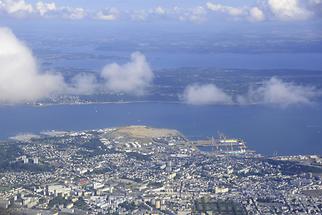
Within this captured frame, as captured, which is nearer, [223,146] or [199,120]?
[223,146]

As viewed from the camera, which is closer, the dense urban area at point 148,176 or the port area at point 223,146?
the dense urban area at point 148,176

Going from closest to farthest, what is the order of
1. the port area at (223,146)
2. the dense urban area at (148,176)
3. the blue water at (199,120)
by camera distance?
the dense urban area at (148,176), the port area at (223,146), the blue water at (199,120)

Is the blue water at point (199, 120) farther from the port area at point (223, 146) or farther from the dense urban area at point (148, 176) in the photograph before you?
the dense urban area at point (148, 176)

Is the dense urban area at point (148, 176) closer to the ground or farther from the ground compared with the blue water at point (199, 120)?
closer to the ground

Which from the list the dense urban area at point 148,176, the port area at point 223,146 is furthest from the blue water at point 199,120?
the dense urban area at point 148,176

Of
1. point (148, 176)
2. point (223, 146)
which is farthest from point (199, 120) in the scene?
point (148, 176)

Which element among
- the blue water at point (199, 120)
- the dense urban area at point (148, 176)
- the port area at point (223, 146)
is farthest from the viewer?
the blue water at point (199, 120)

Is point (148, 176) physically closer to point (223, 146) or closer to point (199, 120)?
point (223, 146)

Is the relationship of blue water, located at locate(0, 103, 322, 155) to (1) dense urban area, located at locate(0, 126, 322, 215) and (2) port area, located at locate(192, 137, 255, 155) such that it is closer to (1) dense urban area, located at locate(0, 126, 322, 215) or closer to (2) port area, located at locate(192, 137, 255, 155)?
(2) port area, located at locate(192, 137, 255, 155)
